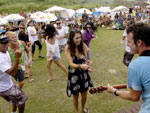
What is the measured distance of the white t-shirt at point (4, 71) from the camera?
2.17 metres

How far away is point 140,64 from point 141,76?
0.35 feet

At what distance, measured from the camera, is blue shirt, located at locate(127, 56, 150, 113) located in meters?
1.24

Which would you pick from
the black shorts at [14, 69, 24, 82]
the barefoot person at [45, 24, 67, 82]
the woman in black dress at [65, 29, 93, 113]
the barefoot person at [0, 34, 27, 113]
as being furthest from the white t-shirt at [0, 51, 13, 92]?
the barefoot person at [45, 24, 67, 82]

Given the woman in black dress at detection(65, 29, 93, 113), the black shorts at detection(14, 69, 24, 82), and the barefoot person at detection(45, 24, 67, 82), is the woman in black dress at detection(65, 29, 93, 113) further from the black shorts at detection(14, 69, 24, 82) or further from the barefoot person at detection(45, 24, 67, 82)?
the barefoot person at detection(45, 24, 67, 82)

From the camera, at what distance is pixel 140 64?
4.09ft

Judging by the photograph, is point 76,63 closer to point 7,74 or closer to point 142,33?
point 7,74

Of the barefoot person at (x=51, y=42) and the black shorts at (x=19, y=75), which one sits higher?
the barefoot person at (x=51, y=42)

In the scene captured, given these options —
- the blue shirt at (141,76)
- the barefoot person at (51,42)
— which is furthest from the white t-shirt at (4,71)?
the barefoot person at (51,42)

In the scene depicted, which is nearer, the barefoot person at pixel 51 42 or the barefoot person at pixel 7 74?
the barefoot person at pixel 7 74

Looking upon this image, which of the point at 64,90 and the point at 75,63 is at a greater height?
the point at 75,63

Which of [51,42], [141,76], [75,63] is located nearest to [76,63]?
[75,63]

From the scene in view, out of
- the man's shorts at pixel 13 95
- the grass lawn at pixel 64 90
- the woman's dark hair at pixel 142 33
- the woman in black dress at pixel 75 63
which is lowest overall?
the grass lawn at pixel 64 90

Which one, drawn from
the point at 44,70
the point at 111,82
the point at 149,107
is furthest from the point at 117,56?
the point at 149,107

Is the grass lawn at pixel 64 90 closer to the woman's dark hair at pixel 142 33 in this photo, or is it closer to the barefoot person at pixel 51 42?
the barefoot person at pixel 51 42
